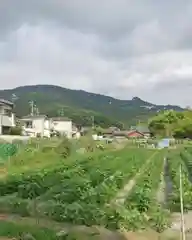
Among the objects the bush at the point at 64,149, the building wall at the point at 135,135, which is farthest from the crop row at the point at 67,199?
the building wall at the point at 135,135

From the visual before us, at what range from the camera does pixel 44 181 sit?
15.0m

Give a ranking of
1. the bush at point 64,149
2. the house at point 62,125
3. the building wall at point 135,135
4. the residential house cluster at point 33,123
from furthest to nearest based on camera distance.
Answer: the building wall at point 135,135
the house at point 62,125
the residential house cluster at point 33,123
the bush at point 64,149

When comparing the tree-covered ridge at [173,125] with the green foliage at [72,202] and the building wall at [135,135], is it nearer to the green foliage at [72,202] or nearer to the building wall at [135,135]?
the building wall at [135,135]

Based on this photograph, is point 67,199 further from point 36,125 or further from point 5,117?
point 36,125

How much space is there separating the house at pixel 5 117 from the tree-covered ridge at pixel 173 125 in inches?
1328

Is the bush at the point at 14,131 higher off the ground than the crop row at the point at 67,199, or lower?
higher

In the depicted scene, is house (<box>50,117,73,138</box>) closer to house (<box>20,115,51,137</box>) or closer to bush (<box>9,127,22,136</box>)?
house (<box>20,115,51,137</box>)

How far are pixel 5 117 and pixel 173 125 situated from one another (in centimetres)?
3892

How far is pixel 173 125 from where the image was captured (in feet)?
278

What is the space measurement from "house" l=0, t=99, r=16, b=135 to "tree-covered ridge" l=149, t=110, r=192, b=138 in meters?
33.7

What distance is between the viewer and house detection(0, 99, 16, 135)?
54750 millimetres

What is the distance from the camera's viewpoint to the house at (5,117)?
54750 millimetres

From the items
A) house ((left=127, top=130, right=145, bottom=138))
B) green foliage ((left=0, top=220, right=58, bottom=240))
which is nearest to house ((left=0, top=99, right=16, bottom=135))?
green foliage ((left=0, top=220, right=58, bottom=240))

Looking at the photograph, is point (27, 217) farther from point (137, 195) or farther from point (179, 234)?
→ point (179, 234)
